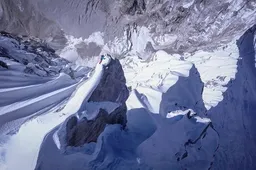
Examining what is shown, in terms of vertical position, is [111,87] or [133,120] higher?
[111,87]

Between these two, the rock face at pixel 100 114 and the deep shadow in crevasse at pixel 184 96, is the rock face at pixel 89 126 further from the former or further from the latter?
the deep shadow in crevasse at pixel 184 96

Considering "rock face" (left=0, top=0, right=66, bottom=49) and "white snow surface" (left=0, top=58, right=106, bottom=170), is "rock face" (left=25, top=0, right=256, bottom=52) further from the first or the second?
"white snow surface" (left=0, top=58, right=106, bottom=170)

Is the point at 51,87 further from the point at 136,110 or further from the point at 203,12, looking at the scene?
the point at 203,12

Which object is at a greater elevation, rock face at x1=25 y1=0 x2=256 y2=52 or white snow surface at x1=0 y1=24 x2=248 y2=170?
rock face at x1=25 y1=0 x2=256 y2=52

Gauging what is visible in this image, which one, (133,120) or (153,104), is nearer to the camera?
(133,120)

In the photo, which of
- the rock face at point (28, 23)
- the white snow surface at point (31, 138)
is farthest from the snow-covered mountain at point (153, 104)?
the rock face at point (28, 23)

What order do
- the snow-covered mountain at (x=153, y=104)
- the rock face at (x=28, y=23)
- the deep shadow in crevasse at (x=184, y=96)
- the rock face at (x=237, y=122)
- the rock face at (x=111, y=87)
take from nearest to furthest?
the snow-covered mountain at (x=153, y=104) → the rock face at (x=111, y=87) → the deep shadow in crevasse at (x=184, y=96) → the rock face at (x=237, y=122) → the rock face at (x=28, y=23)

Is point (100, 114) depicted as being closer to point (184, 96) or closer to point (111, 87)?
point (111, 87)

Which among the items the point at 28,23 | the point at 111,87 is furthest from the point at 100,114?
the point at 28,23

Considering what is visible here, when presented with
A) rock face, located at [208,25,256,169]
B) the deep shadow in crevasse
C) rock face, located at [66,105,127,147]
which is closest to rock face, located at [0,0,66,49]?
rock face, located at [208,25,256,169]
